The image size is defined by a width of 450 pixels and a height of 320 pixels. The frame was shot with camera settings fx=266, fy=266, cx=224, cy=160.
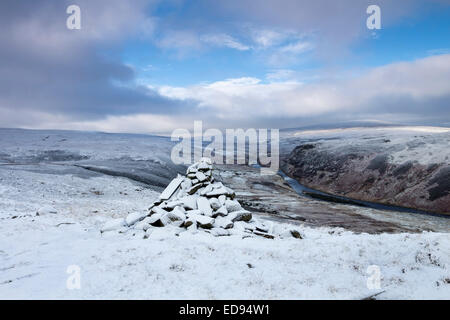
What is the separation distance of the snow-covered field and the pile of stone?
1080 millimetres

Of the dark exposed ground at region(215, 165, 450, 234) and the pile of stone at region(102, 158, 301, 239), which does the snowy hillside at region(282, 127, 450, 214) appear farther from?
the pile of stone at region(102, 158, 301, 239)

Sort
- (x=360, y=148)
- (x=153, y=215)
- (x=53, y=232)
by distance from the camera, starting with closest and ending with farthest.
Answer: (x=53, y=232), (x=153, y=215), (x=360, y=148)

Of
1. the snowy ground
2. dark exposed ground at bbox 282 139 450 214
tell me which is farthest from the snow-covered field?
dark exposed ground at bbox 282 139 450 214

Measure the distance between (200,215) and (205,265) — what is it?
18.7 feet

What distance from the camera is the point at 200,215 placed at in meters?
16.0

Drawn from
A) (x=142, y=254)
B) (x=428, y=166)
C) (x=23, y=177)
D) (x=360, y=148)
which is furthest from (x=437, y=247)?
(x=360, y=148)

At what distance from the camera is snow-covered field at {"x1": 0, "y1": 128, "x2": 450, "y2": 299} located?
27.1ft

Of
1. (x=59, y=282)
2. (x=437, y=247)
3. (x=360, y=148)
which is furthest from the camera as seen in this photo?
(x=360, y=148)

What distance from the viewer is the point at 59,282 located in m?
8.65

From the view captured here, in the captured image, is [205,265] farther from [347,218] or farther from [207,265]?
[347,218]
